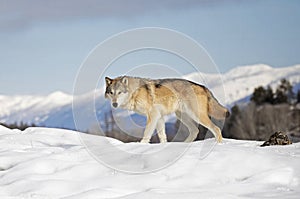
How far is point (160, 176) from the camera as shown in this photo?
9328 mm

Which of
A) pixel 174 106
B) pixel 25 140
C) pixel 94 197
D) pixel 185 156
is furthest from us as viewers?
pixel 174 106

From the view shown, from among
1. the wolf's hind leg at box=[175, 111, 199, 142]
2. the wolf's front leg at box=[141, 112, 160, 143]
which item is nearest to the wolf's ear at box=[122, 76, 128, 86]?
the wolf's front leg at box=[141, 112, 160, 143]

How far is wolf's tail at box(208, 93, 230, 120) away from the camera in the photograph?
14.3 metres

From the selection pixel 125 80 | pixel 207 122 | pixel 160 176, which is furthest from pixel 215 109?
pixel 160 176

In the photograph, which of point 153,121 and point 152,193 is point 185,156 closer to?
point 152,193

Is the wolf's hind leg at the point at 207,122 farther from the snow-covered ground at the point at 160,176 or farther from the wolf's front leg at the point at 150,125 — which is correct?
the snow-covered ground at the point at 160,176

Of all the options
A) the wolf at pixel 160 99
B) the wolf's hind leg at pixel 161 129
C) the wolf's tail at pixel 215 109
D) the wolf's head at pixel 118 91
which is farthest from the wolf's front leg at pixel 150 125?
the wolf's tail at pixel 215 109

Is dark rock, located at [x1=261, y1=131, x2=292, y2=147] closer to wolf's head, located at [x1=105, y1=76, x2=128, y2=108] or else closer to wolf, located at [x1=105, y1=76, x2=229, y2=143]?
wolf, located at [x1=105, y1=76, x2=229, y2=143]

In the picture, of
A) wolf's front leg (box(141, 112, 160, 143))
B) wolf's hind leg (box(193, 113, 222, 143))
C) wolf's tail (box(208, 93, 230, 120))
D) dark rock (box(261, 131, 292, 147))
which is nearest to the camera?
dark rock (box(261, 131, 292, 147))

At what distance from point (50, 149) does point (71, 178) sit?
7.83ft

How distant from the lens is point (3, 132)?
1480cm

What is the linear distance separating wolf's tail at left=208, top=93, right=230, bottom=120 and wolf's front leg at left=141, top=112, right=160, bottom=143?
1.53m

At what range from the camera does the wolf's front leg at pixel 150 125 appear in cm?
1358

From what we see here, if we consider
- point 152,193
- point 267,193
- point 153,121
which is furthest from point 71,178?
point 153,121
